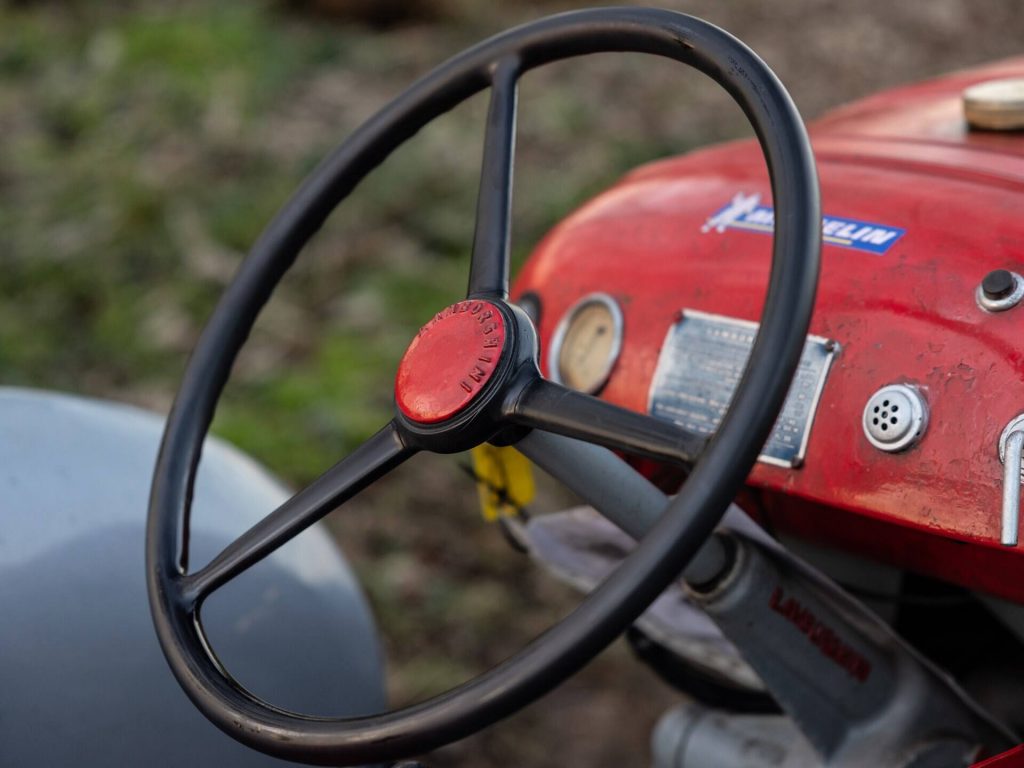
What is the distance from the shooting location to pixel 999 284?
100cm

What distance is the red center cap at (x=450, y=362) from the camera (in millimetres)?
911

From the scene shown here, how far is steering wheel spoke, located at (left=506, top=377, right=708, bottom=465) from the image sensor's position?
0.82 metres

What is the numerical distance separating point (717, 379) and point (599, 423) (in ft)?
1.02

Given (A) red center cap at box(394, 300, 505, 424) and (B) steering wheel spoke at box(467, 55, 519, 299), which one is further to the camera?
(B) steering wheel spoke at box(467, 55, 519, 299)

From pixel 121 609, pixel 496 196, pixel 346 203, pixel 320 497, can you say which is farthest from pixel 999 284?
pixel 346 203

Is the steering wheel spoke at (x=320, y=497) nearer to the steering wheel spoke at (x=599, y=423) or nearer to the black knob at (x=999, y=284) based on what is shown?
the steering wheel spoke at (x=599, y=423)

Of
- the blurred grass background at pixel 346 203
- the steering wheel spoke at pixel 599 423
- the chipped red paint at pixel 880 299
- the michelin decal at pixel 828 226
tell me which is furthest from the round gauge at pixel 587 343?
the blurred grass background at pixel 346 203

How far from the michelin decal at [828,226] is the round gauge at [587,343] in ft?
0.46

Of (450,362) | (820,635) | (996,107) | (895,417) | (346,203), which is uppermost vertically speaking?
(346,203)

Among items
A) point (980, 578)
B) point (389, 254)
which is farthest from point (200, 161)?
point (980, 578)

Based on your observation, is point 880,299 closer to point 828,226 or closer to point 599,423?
point 828,226

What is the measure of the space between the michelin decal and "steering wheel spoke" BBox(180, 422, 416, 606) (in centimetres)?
44

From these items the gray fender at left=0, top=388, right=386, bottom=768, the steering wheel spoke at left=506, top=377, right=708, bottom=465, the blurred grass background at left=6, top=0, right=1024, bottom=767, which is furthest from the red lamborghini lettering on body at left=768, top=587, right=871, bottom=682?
the blurred grass background at left=6, top=0, right=1024, bottom=767

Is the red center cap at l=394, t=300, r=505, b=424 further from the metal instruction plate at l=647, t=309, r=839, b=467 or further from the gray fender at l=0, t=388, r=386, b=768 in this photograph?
the gray fender at l=0, t=388, r=386, b=768
